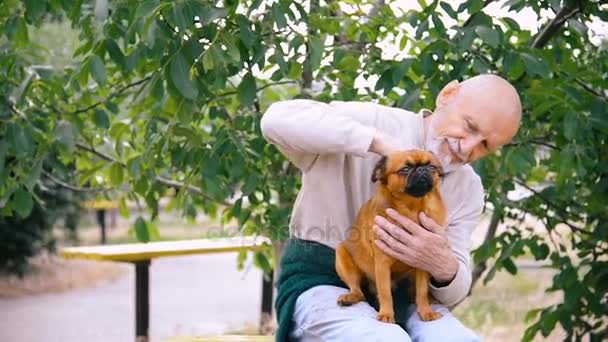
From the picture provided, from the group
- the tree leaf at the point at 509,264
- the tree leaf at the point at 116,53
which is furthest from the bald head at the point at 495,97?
the tree leaf at the point at 509,264

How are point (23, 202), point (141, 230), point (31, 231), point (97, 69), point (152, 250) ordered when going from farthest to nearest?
point (31, 231) → point (152, 250) → point (141, 230) → point (23, 202) → point (97, 69)

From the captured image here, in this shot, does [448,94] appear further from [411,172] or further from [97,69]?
[97,69]

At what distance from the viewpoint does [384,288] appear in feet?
7.36

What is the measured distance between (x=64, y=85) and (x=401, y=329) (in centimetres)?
205

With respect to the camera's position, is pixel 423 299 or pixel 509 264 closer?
pixel 423 299

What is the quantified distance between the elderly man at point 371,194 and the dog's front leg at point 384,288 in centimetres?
2

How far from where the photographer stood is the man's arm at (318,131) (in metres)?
2.22

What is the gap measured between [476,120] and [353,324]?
58 cm

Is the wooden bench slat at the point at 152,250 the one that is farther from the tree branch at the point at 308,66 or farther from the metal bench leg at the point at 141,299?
the tree branch at the point at 308,66

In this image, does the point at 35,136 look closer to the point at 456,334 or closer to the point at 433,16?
the point at 433,16

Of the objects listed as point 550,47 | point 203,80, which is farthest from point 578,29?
point 203,80

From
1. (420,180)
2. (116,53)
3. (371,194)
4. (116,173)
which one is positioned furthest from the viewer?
(116,173)

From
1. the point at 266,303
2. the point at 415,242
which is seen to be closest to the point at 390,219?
the point at 415,242

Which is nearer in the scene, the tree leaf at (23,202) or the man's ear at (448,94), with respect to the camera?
the man's ear at (448,94)
